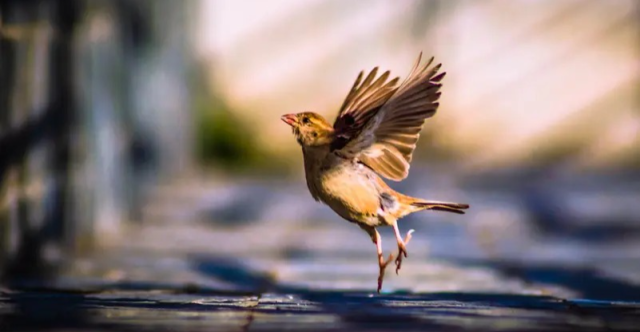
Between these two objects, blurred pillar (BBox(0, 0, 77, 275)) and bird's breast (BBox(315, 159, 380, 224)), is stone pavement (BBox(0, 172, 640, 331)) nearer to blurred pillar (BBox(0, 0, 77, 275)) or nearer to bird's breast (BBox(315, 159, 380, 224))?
blurred pillar (BBox(0, 0, 77, 275))

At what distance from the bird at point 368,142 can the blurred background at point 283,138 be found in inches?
62.6

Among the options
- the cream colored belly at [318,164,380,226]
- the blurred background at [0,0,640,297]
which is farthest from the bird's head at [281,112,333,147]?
the blurred background at [0,0,640,297]

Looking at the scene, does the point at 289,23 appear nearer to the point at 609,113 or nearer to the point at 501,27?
the point at 501,27

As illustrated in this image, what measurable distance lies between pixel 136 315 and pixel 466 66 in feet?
35.6

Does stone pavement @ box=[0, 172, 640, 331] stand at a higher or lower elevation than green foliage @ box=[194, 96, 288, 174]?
lower

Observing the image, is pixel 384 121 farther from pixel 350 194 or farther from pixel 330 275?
pixel 330 275

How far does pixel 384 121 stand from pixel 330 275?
2252 millimetres

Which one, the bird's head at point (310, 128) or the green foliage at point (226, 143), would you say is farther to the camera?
the green foliage at point (226, 143)

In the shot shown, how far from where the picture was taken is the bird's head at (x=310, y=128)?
3.86m

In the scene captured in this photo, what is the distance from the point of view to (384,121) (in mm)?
3979

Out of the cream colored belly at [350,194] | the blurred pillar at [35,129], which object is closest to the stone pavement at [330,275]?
the blurred pillar at [35,129]

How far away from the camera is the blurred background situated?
630 centimetres

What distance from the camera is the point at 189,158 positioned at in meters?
13.4

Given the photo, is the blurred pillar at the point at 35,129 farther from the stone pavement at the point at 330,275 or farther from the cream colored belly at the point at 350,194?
the cream colored belly at the point at 350,194
